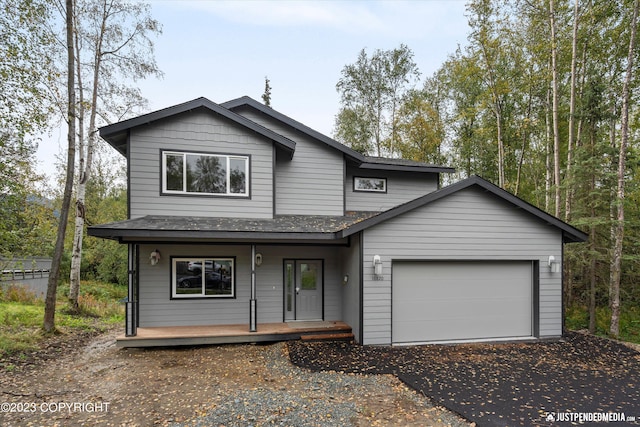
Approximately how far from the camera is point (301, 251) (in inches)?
335

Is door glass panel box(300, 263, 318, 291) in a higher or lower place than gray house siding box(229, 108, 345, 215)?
lower

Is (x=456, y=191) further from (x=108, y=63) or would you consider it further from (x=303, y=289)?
(x=108, y=63)

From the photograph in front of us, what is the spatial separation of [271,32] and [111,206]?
12876mm

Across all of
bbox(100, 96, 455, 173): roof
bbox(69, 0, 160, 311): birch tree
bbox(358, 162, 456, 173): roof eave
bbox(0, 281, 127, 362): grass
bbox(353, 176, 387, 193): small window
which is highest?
bbox(69, 0, 160, 311): birch tree

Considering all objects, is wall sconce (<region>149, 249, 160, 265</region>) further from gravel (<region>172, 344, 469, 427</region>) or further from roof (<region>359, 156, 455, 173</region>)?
roof (<region>359, 156, 455, 173</region>)

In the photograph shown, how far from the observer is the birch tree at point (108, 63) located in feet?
32.8

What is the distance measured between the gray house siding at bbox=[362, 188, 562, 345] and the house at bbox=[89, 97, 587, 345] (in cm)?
2

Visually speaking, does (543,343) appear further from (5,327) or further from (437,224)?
(5,327)

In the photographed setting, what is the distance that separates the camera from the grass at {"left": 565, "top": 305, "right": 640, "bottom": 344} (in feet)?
32.0

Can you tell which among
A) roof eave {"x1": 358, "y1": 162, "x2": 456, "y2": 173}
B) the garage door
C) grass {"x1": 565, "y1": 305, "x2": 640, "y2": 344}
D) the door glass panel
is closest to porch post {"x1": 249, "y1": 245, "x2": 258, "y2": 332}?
the door glass panel

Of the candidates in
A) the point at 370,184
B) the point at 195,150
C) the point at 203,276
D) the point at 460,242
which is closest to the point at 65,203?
the point at 195,150

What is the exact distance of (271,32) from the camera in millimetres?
13727

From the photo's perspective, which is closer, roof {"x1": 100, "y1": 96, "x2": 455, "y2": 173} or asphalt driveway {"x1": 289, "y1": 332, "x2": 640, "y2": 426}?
asphalt driveway {"x1": 289, "y1": 332, "x2": 640, "y2": 426}

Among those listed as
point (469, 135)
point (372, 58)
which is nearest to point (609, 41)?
point (469, 135)
